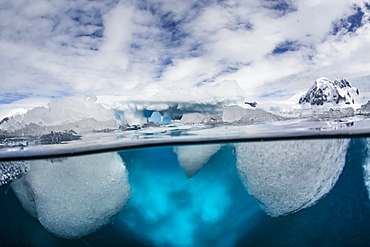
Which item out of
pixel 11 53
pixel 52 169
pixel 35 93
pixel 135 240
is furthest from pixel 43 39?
pixel 135 240

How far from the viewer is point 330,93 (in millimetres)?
8250

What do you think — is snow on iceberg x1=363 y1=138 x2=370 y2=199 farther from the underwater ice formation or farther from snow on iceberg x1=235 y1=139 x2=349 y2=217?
the underwater ice formation

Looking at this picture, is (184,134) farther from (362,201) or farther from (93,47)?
(362,201)

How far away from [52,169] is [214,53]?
718 cm

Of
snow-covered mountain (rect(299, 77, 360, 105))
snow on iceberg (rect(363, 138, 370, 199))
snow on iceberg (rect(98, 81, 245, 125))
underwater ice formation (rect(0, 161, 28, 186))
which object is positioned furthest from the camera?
snow on iceberg (rect(363, 138, 370, 199))

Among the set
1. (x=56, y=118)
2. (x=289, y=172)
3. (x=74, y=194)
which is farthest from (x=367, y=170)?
(x=56, y=118)

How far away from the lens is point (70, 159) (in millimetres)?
8055

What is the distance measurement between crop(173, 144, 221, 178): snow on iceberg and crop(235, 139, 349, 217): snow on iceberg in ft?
4.01

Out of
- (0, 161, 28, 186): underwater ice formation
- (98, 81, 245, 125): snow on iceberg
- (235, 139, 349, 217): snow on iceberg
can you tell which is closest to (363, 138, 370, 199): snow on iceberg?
(235, 139, 349, 217): snow on iceberg

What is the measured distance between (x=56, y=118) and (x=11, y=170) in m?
4.15

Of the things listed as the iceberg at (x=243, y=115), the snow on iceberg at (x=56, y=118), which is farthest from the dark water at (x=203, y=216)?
the snow on iceberg at (x=56, y=118)

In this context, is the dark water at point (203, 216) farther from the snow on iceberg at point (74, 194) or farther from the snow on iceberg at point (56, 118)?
the snow on iceberg at point (56, 118)

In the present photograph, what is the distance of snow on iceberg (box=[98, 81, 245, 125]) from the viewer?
27.2 ft

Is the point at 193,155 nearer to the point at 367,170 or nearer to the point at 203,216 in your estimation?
the point at 203,216
